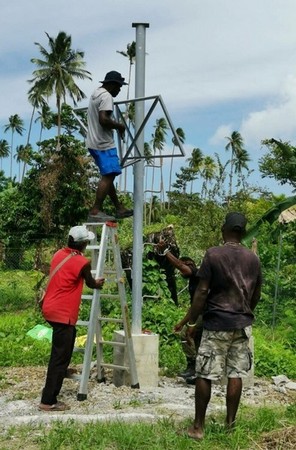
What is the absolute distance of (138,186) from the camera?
27.6 feet

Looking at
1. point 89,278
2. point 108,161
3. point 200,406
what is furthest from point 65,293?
point 200,406

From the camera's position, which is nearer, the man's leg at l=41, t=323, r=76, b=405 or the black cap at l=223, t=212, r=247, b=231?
the black cap at l=223, t=212, r=247, b=231

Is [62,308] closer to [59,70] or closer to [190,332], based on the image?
[190,332]

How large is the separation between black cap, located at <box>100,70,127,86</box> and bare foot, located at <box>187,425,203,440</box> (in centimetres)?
378

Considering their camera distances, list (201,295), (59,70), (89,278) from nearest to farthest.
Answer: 1. (201,295)
2. (89,278)
3. (59,70)

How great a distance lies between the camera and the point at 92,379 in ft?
27.8

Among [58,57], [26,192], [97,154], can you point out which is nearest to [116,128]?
[97,154]

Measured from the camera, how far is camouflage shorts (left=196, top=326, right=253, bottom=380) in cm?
605

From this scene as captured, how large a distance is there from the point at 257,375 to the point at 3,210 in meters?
21.3

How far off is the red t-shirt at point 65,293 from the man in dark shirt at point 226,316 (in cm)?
146

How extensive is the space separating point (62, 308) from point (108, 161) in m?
1.79

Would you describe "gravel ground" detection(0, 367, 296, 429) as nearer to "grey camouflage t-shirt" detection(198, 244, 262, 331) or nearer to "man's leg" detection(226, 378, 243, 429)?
"man's leg" detection(226, 378, 243, 429)

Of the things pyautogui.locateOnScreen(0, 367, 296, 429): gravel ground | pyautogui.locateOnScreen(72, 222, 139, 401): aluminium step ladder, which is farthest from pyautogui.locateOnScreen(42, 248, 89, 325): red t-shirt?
pyautogui.locateOnScreen(0, 367, 296, 429): gravel ground

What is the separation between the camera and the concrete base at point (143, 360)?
26.9 feet
